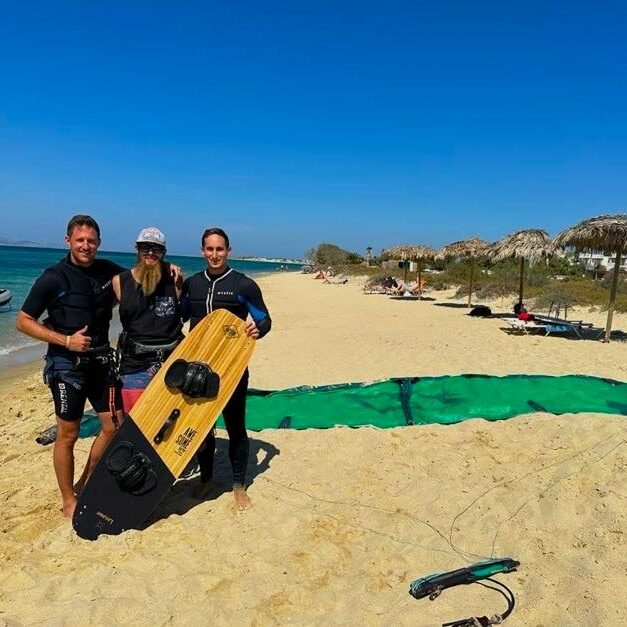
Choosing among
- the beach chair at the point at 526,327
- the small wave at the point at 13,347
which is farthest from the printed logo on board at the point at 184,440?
the beach chair at the point at 526,327

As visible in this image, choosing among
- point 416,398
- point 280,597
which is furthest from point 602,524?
point 416,398

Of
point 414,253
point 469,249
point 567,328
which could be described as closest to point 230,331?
point 567,328

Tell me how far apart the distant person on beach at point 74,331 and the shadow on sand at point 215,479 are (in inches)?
22.3

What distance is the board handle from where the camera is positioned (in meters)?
3.00

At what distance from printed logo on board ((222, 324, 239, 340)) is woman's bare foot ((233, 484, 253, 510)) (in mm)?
993

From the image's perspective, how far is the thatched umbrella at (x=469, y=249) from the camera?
18.7m

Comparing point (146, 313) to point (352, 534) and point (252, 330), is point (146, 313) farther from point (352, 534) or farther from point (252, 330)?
point (352, 534)

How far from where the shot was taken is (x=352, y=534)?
2.91m

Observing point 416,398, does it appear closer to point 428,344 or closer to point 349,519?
point 349,519

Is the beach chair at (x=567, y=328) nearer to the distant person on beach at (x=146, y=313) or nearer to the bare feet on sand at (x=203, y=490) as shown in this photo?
the bare feet on sand at (x=203, y=490)

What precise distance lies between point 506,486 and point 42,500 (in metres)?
3.17

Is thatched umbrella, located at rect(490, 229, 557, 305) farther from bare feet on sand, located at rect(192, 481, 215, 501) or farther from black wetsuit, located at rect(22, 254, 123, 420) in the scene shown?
black wetsuit, located at rect(22, 254, 123, 420)

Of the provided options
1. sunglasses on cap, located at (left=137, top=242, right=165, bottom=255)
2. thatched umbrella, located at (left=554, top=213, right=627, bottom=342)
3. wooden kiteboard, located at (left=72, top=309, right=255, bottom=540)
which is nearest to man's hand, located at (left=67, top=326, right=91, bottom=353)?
wooden kiteboard, located at (left=72, top=309, right=255, bottom=540)

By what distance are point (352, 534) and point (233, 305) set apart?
5.14ft
